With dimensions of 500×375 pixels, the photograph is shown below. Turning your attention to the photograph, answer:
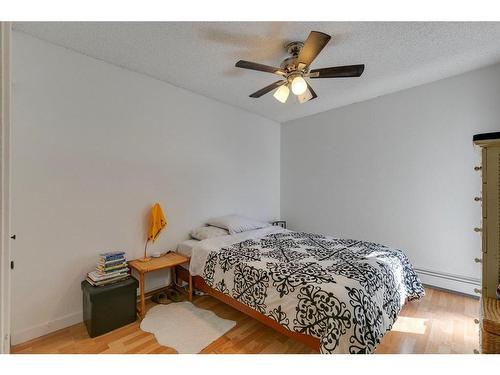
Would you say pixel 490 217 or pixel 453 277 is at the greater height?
pixel 490 217

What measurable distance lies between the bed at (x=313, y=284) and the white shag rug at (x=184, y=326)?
0.22 metres

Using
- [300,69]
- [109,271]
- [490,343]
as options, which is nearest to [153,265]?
[109,271]

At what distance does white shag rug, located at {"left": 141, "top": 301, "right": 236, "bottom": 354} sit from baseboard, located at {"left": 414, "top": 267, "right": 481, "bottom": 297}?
2.49 m

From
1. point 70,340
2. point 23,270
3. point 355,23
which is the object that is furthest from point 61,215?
point 355,23

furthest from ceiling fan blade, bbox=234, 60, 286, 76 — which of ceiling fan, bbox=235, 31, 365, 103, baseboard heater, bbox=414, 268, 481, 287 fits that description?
baseboard heater, bbox=414, 268, 481, 287

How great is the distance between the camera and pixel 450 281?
2693 millimetres

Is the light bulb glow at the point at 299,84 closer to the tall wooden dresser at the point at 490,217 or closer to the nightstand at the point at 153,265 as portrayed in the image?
the tall wooden dresser at the point at 490,217

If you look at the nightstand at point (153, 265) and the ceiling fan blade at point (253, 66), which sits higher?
the ceiling fan blade at point (253, 66)

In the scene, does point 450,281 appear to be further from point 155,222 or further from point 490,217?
point 155,222

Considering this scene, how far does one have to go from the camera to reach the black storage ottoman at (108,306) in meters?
1.91

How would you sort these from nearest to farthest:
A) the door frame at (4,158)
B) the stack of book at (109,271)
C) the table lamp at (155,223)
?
the door frame at (4,158)
the stack of book at (109,271)
the table lamp at (155,223)

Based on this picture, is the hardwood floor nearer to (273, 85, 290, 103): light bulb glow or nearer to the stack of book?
the stack of book

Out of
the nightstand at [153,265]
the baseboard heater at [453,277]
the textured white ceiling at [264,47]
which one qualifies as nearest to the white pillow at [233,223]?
the nightstand at [153,265]

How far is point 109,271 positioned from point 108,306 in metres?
0.29
